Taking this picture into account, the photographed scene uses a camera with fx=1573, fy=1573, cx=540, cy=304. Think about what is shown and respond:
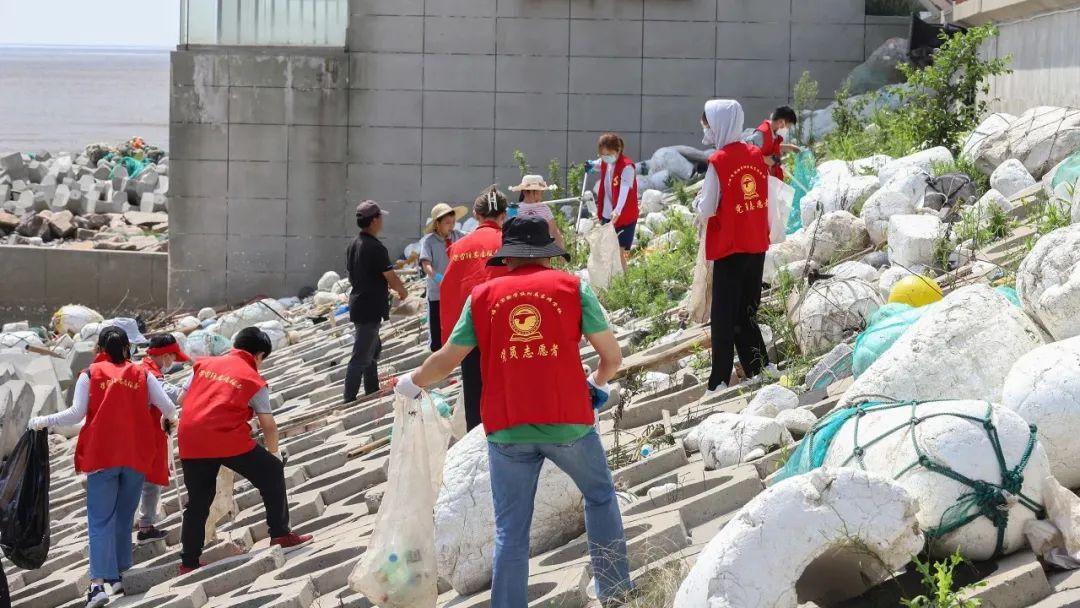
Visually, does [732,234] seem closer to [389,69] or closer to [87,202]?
[389,69]

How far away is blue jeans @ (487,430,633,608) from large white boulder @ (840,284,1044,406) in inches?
47.9

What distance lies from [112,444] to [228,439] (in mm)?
890

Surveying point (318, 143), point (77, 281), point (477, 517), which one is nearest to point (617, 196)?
point (318, 143)

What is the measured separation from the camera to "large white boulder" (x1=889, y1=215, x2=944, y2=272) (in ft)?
30.2

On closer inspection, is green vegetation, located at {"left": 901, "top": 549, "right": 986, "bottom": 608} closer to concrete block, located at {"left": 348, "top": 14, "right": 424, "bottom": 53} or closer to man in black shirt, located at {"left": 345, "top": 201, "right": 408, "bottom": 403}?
man in black shirt, located at {"left": 345, "top": 201, "right": 408, "bottom": 403}

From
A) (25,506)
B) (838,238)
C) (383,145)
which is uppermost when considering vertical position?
(383,145)

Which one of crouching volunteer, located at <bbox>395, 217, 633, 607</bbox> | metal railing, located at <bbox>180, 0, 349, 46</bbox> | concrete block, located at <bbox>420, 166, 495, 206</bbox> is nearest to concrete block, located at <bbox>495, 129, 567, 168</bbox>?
concrete block, located at <bbox>420, 166, 495, 206</bbox>

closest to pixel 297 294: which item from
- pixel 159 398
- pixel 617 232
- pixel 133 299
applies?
pixel 133 299

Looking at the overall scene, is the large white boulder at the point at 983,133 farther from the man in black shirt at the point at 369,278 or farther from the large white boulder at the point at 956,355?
the large white boulder at the point at 956,355

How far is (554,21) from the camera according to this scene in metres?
17.1

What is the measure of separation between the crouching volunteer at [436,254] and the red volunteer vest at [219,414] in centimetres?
222

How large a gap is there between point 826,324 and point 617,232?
4.14 m

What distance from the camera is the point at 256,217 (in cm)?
1769

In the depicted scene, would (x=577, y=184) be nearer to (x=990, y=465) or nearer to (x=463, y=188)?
(x=463, y=188)
